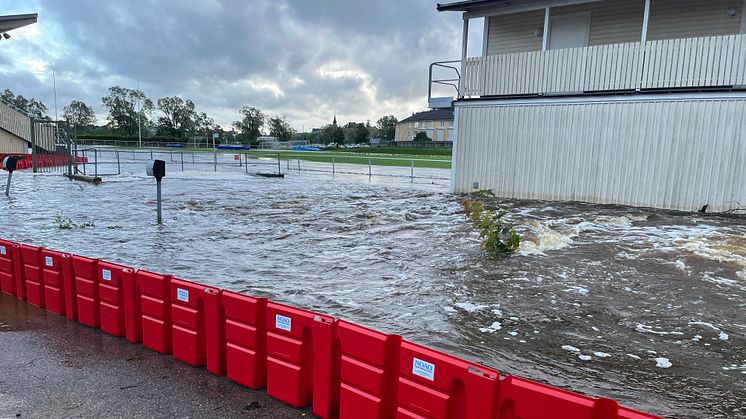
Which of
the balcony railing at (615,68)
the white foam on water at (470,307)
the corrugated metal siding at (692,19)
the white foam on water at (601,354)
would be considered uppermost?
the corrugated metal siding at (692,19)

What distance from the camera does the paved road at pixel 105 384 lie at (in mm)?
3332

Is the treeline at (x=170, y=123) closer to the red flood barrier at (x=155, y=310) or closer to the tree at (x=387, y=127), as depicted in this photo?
the tree at (x=387, y=127)

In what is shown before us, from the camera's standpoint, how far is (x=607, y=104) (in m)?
13.7

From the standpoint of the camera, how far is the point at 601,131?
13.9 metres

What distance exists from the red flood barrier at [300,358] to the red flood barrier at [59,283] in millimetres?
2849

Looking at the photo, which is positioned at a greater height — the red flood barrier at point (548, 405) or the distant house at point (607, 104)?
the distant house at point (607, 104)

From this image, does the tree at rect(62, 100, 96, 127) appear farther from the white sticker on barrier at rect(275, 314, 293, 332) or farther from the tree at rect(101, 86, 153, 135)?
the white sticker on barrier at rect(275, 314, 293, 332)

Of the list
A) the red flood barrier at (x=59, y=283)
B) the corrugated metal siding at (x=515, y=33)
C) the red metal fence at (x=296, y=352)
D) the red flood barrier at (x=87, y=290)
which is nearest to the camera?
the red metal fence at (x=296, y=352)

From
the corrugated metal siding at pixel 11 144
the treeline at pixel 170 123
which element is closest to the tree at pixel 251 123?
the treeline at pixel 170 123

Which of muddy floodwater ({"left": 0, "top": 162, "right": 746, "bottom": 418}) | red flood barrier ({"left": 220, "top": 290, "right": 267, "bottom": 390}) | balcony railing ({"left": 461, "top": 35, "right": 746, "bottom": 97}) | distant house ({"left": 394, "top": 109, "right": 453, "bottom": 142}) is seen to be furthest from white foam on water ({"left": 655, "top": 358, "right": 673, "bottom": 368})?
distant house ({"left": 394, "top": 109, "right": 453, "bottom": 142})

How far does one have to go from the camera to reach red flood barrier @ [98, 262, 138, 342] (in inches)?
176

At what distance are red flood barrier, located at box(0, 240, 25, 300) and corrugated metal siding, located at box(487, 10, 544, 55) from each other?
16.1 meters

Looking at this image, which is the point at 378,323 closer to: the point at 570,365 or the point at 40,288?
the point at 570,365

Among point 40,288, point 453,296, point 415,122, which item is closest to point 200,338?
point 40,288
